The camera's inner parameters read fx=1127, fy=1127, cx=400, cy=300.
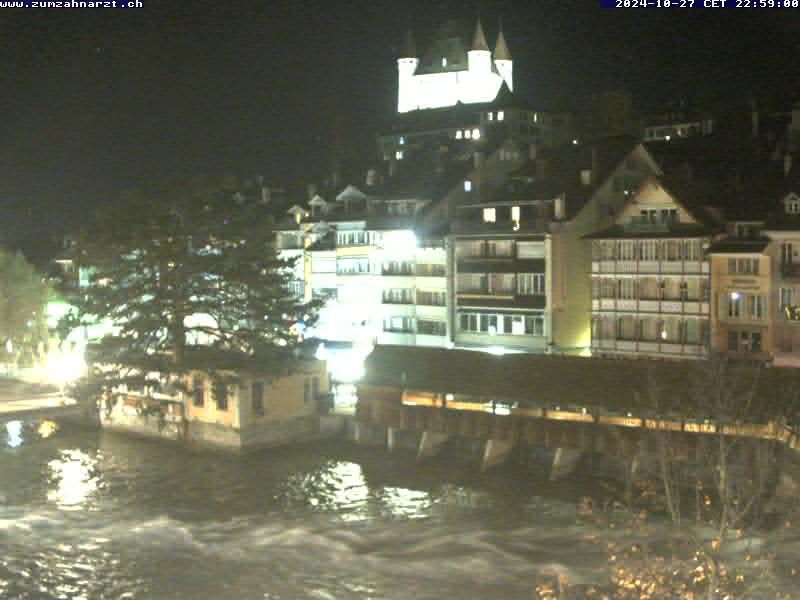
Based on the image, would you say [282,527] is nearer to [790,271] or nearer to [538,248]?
[790,271]

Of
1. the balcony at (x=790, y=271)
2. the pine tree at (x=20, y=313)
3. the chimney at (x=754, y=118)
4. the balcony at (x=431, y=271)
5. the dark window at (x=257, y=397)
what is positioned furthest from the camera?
the chimney at (x=754, y=118)

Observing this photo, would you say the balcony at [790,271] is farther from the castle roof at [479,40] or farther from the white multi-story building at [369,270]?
the castle roof at [479,40]

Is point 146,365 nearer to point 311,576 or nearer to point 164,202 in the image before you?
point 164,202

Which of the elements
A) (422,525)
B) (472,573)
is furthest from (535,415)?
(472,573)

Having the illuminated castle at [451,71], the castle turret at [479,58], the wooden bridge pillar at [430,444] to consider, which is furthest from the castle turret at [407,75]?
the wooden bridge pillar at [430,444]

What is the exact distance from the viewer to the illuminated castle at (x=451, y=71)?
111000 millimetres

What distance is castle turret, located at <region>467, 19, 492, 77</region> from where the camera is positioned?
4368 inches

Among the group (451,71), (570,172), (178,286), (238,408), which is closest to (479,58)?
(451,71)

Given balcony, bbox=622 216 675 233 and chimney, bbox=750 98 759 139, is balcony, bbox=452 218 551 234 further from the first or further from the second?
chimney, bbox=750 98 759 139

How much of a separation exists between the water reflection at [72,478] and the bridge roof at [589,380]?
41.3 ft

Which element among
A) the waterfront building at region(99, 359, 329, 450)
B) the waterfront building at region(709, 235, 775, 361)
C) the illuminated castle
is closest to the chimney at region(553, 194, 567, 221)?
the waterfront building at region(709, 235, 775, 361)

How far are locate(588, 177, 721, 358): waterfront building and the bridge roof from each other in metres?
6.71

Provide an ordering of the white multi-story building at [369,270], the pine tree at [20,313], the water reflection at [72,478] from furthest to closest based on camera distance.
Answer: the pine tree at [20,313] < the white multi-story building at [369,270] < the water reflection at [72,478]

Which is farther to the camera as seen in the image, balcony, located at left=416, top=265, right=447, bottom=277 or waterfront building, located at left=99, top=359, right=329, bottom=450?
balcony, located at left=416, top=265, right=447, bottom=277
